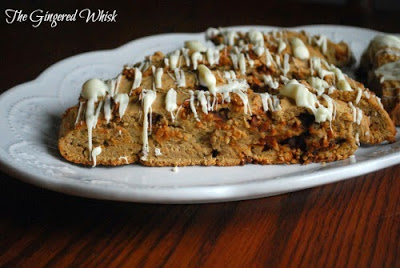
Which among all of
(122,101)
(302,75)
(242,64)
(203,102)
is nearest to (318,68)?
(302,75)

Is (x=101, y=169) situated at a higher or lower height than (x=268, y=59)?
lower

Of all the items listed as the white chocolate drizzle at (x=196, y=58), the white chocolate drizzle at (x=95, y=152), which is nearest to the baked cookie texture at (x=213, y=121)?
the white chocolate drizzle at (x=95, y=152)

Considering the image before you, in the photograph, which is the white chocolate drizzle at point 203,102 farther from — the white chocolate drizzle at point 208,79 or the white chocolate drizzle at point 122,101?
the white chocolate drizzle at point 122,101

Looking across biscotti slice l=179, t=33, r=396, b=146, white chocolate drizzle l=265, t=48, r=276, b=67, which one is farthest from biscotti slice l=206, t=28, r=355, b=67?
white chocolate drizzle l=265, t=48, r=276, b=67

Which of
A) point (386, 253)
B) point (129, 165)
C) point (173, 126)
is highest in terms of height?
point (173, 126)

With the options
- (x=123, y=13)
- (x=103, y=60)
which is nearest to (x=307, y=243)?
(x=103, y=60)

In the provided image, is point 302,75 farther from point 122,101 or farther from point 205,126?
point 122,101

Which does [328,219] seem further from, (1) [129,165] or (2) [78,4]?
(2) [78,4]
